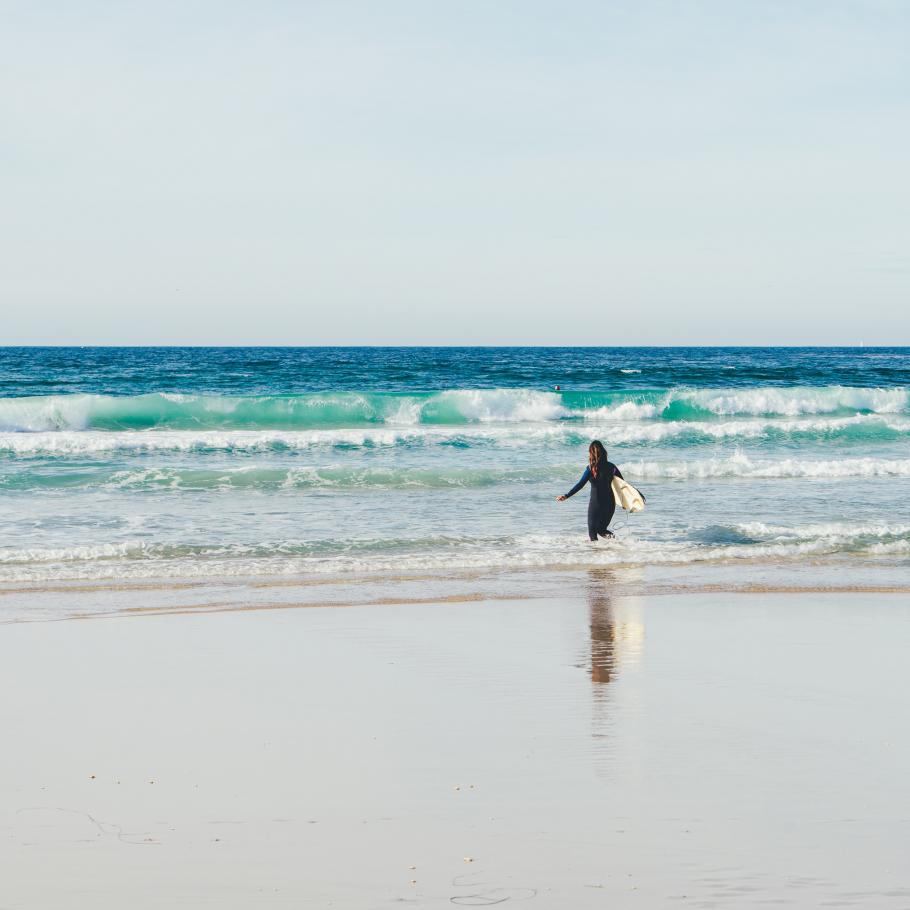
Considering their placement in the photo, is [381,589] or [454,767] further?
[381,589]

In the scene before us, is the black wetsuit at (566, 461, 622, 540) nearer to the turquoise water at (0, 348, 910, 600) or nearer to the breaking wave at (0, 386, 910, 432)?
the turquoise water at (0, 348, 910, 600)

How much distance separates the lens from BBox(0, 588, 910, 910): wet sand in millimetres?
3980

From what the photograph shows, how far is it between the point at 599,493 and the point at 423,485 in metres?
5.36

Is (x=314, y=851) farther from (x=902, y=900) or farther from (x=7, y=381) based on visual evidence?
(x=7, y=381)

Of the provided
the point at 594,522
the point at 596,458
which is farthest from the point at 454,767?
the point at 596,458

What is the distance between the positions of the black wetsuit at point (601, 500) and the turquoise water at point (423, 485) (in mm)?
323

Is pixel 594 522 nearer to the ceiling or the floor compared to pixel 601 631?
nearer to the ceiling

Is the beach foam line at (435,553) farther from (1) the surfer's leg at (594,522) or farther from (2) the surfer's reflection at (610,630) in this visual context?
(2) the surfer's reflection at (610,630)

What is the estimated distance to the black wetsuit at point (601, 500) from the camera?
43.2 ft

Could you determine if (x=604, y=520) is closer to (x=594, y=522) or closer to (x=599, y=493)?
(x=594, y=522)

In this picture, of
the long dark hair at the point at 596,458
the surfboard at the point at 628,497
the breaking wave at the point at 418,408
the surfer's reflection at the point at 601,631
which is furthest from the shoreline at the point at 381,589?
the breaking wave at the point at 418,408

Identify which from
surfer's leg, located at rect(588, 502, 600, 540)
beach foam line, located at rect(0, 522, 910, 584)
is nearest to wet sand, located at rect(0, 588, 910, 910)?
beach foam line, located at rect(0, 522, 910, 584)

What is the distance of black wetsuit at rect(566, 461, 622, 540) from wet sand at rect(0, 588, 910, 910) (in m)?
4.83

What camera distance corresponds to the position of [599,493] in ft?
43.5
